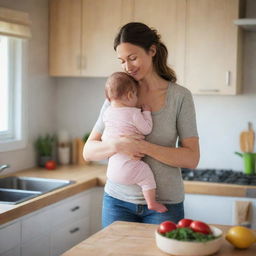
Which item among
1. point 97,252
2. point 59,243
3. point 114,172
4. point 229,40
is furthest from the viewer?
point 229,40

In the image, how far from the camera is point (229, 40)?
3.81 m

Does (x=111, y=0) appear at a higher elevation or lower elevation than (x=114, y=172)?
higher

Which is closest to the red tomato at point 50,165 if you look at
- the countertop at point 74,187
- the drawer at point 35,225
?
the countertop at point 74,187

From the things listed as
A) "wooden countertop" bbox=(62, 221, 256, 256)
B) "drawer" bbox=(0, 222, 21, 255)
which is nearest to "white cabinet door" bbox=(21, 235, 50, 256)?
"drawer" bbox=(0, 222, 21, 255)

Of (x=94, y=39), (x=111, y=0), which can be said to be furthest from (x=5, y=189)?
(x=111, y=0)

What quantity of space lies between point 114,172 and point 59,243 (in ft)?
4.16

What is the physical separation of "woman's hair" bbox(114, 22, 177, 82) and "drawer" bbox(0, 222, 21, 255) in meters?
1.18

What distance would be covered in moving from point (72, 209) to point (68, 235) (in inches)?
6.8

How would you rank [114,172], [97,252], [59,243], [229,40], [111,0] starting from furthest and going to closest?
[111,0], [229,40], [59,243], [114,172], [97,252]

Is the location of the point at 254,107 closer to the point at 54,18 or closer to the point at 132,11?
the point at 132,11

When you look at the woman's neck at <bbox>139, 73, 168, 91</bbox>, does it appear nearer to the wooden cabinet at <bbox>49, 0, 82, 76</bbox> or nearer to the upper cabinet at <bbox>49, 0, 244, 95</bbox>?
the upper cabinet at <bbox>49, 0, 244, 95</bbox>

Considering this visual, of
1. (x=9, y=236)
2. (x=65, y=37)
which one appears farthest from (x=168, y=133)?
(x=65, y=37)

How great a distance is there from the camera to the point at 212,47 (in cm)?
385

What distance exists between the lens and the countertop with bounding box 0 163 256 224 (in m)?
3.04
